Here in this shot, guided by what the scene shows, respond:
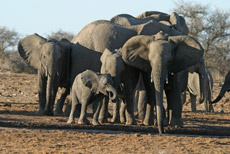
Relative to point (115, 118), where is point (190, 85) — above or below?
above

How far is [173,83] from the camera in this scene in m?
10.5

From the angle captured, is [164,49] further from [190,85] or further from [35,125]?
[190,85]

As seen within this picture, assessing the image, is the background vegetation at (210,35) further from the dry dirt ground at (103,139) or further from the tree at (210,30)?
the dry dirt ground at (103,139)

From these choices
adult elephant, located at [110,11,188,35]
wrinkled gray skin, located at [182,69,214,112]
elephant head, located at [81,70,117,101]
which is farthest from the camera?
wrinkled gray skin, located at [182,69,214,112]

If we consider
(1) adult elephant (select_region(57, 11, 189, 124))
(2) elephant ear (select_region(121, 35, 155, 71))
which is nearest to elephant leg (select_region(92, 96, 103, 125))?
(2) elephant ear (select_region(121, 35, 155, 71))

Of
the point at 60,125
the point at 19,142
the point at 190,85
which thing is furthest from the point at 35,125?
the point at 190,85

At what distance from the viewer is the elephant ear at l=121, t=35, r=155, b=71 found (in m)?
10.2

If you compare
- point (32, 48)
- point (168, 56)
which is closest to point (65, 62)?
point (32, 48)

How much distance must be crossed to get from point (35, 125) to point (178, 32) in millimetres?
5030

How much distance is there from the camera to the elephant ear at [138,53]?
402 inches

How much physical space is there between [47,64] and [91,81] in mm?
2746

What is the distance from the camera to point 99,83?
9.72 meters

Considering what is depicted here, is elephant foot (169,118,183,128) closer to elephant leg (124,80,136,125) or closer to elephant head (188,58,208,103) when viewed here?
elephant leg (124,80,136,125)

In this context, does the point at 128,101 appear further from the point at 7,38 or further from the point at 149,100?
the point at 7,38
